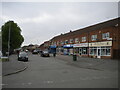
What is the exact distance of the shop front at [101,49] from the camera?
2788 centimetres

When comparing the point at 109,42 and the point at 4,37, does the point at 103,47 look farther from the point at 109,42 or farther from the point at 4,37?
the point at 4,37

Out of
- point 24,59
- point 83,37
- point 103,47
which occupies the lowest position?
point 24,59

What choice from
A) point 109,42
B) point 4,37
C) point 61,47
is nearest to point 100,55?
point 109,42

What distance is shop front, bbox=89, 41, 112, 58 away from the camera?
2788 cm

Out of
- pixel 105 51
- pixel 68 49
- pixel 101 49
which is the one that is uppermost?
pixel 101 49

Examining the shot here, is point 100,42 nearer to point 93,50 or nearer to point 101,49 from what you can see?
point 101,49

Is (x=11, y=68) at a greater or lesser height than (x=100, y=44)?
lesser

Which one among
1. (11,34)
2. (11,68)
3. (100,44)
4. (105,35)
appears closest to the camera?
(11,68)

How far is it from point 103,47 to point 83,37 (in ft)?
30.8

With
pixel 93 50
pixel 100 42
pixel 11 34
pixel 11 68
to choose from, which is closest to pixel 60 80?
pixel 11 68

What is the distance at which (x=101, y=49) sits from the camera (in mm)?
30125

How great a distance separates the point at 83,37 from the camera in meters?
38.2

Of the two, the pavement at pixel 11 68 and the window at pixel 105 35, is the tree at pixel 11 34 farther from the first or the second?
the pavement at pixel 11 68

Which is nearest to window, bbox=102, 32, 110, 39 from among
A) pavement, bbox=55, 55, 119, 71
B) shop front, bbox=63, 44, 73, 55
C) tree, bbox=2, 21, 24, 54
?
pavement, bbox=55, 55, 119, 71
